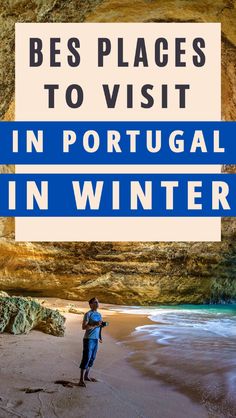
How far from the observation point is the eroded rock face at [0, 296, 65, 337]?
6660 millimetres

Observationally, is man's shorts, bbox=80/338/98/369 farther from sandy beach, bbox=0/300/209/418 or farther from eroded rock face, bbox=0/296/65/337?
eroded rock face, bbox=0/296/65/337

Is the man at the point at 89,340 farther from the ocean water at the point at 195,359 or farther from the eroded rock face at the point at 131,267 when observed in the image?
the eroded rock face at the point at 131,267

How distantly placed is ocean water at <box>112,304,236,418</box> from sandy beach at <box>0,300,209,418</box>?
23 centimetres

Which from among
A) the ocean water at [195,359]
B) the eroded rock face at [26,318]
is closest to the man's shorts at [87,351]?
the ocean water at [195,359]

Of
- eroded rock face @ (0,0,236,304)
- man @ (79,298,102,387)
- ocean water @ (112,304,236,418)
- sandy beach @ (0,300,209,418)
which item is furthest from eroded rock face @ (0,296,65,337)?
eroded rock face @ (0,0,236,304)

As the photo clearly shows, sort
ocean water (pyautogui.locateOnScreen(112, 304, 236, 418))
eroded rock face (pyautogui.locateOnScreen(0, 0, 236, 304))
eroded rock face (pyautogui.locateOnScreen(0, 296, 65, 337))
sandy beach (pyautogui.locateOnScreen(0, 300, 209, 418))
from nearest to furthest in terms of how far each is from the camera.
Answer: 1. sandy beach (pyautogui.locateOnScreen(0, 300, 209, 418))
2. ocean water (pyautogui.locateOnScreen(112, 304, 236, 418))
3. eroded rock face (pyautogui.locateOnScreen(0, 296, 65, 337))
4. eroded rock face (pyautogui.locateOnScreen(0, 0, 236, 304))

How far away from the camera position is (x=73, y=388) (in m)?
4.12

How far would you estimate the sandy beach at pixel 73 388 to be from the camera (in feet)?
11.7

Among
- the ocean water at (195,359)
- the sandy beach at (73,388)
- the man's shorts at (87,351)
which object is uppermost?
the man's shorts at (87,351)

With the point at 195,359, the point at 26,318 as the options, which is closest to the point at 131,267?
the point at 26,318

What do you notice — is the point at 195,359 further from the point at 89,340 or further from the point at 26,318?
the point at 26,318

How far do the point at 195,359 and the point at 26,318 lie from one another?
9.77 feet

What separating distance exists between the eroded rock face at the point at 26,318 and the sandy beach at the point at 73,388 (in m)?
0.32

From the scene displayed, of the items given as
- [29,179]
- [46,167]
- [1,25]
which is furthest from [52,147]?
[46,167]
